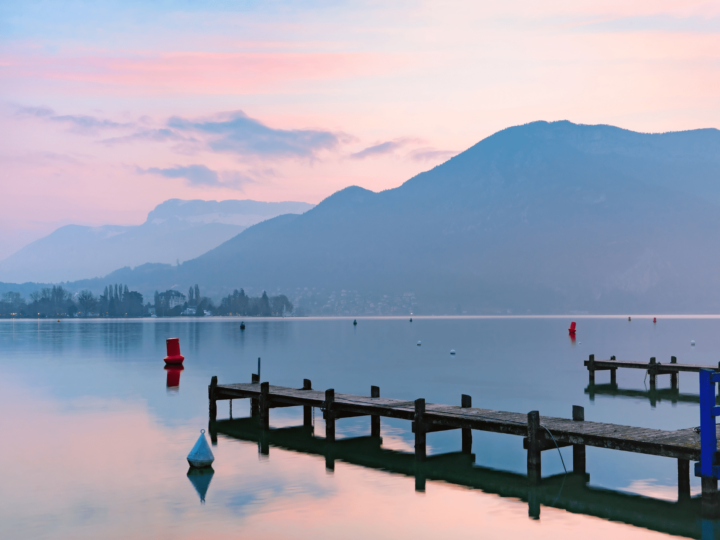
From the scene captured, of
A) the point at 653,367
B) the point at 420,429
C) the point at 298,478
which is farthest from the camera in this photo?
the point at 653,367

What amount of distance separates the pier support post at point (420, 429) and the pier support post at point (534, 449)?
14.9 feet

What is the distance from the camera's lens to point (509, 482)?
25.7m

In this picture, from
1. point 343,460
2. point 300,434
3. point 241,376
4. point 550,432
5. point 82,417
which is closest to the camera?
point 550,432

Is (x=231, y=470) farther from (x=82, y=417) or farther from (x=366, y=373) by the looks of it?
(x=366, y=373)

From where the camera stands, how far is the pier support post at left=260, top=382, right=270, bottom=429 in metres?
34.6

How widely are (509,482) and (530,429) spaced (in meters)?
2.95

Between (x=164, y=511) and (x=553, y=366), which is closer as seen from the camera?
(x=164, y=511)

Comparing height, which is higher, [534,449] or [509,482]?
[534,449]

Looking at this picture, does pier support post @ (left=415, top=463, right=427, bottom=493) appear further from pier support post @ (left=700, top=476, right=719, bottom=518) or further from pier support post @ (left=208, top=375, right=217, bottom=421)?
pier support post @ (left=208, top=375, right=217, bottom=421)

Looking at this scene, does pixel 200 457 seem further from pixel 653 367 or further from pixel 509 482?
pixel 653 367

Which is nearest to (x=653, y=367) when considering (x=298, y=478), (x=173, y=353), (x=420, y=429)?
(x=420, y=429)

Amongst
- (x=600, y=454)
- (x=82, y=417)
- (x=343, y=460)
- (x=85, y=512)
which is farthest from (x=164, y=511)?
(x=82, y=417)

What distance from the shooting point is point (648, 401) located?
50500mm

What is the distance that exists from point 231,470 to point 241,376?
42.3m
